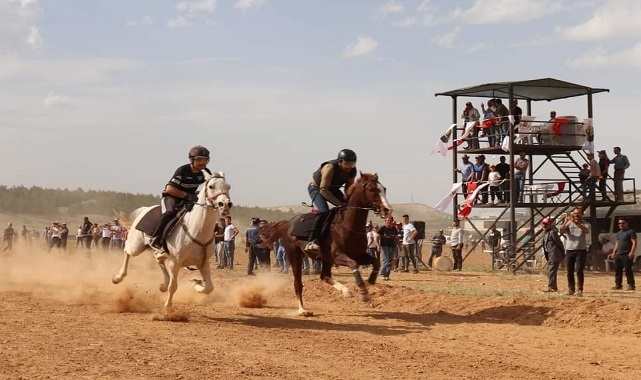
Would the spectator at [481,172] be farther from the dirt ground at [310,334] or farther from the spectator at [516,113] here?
the dirt ground at [310,334]

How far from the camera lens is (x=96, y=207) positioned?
103062 mm

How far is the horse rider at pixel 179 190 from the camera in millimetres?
15039

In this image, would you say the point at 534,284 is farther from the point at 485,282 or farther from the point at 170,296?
the point at 170,296

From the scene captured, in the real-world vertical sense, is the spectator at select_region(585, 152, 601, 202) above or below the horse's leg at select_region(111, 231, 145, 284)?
above

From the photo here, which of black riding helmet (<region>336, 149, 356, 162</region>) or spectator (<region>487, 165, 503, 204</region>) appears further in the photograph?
spectator (<region>487, 165, 503, 204</region>)

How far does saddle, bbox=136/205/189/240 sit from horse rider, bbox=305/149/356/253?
2.45 metres

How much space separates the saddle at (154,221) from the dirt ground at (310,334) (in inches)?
54.3

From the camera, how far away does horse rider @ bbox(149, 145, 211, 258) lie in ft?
49.3

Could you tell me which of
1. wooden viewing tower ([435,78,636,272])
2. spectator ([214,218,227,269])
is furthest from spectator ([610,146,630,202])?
spectator ([214,218,227,269])

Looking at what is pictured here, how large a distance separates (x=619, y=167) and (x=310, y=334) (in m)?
22.5

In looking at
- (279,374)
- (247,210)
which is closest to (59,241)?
(279,374)

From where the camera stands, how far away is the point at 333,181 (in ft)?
52.3

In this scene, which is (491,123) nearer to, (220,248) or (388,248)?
(388,248)

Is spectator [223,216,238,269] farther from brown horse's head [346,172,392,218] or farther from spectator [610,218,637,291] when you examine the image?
brown horse's head [346,172,392,218]
